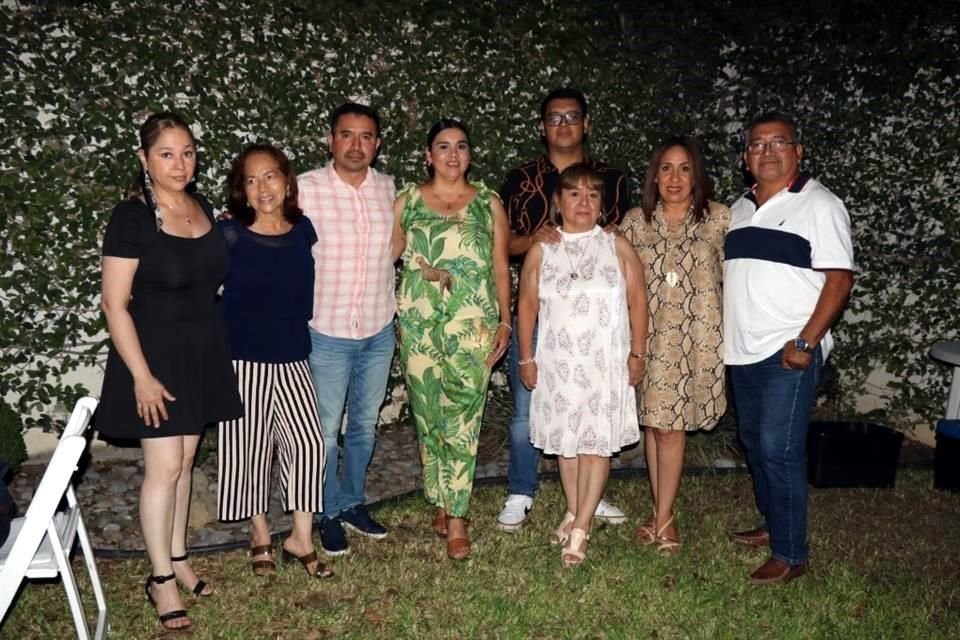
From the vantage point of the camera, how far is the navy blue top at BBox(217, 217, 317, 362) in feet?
12.2

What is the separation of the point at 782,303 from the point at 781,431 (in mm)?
573

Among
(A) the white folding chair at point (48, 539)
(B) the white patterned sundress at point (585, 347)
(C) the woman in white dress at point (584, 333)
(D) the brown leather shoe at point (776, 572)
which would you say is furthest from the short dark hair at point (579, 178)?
(A) the white folding chair at point (48, 539)

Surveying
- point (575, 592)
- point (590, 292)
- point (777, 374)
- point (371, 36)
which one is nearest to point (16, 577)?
point (575, 592)

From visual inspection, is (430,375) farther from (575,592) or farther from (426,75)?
(426,75)

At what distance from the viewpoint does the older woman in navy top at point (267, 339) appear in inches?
148

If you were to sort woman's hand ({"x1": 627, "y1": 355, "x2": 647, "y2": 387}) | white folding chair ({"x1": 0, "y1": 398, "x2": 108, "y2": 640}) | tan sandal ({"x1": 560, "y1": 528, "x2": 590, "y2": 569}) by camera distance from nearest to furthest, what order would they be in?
white folding chair ({"x1": 0, "y1": 398, "x2": 108, "y2": 640})
woman's hand ({"x1": 627, "y1": 355, "x2": 647, "y2": 387})
tan sandal ({"x1": 560, "y1": 528, "x2": 590, "y2": 569})

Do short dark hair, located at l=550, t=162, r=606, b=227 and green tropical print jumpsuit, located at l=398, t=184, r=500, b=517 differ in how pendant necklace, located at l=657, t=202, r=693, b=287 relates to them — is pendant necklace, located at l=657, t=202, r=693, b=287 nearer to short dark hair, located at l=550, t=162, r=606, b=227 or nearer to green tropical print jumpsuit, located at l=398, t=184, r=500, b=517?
short dark hair, located at l=550, t=162, r=606, b=227

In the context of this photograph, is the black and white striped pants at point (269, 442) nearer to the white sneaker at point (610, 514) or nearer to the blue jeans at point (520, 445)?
the blue jeans at point (520, 445)

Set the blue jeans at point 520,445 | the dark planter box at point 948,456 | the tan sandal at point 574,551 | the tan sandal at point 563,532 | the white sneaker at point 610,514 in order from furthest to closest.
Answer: the dark planter box at point 948,456 < the white sneaker at point 610,514 < the blue jeans at point 520,445 < the tan sandal at point 563,532 < the tan sandal at point 574,551

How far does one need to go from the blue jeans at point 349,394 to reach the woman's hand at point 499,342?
0.51 m

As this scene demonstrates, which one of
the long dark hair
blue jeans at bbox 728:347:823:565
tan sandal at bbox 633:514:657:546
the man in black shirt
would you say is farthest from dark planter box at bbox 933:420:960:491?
the long dark hair

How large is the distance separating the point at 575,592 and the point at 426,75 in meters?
3.31

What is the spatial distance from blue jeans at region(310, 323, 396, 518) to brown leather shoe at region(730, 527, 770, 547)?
6.42 ft

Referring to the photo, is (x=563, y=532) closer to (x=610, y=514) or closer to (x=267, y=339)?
(x=610, y=514)
